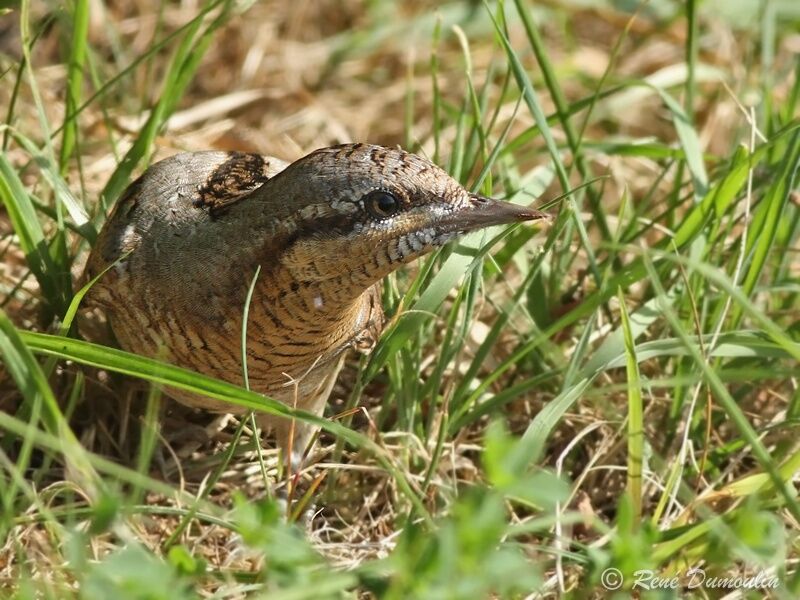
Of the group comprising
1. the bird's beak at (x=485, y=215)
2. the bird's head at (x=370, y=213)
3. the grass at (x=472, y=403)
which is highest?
the bird's head at (x=370, y=213)

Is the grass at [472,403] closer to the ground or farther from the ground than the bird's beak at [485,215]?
closer to the ground

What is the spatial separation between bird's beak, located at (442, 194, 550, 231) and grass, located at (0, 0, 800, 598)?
181 millimetres

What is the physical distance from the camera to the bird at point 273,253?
8.48 ft

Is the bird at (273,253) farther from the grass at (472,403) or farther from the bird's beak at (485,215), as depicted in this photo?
the grass at (472,403)

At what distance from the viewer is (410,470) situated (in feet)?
10.4

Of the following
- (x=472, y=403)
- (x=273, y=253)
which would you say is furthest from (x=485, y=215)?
(x=472, y=403)

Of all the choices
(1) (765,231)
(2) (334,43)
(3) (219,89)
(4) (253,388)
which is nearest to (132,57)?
(3) (219,89)

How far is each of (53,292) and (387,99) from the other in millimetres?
2272

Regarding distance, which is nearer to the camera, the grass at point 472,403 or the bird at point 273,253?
the grass at point 472,403

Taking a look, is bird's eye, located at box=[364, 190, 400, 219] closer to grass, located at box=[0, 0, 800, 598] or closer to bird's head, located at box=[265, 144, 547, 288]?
bird's head, located at box=[265, 144, 547, 288]

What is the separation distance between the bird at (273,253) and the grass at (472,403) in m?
0.16

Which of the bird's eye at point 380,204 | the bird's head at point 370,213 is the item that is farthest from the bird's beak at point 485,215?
the bird's eye at point 380,204

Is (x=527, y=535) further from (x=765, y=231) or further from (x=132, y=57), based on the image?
(x=132, y=57)

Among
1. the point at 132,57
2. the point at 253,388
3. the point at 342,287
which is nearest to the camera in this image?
the point at 342,287
